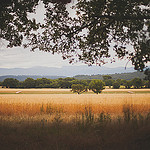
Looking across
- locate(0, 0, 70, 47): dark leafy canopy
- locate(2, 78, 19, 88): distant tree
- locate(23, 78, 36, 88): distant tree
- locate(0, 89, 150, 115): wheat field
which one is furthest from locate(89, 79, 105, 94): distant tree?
locate(2, 78, 19, 88): distant tree

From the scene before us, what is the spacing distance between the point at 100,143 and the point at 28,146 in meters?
1.98

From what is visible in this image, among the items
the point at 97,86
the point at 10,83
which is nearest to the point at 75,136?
the point at 97,86

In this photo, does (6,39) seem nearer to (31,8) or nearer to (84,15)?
(31,8)

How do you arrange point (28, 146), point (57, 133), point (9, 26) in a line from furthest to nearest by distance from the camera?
point (9, 26) < point (57, 133) < point (28, 146)

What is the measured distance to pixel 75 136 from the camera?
504 centimetres

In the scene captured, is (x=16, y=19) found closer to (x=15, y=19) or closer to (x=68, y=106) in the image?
(x=15, y=19)

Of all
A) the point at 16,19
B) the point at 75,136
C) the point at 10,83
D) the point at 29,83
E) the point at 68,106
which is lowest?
the point at 75,136

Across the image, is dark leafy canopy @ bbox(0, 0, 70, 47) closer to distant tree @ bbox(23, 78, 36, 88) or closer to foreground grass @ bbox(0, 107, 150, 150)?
foreground grass @ bbox(0, 107, 150, 150)

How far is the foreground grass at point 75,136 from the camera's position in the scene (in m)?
4.46

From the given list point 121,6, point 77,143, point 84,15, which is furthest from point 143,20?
point 77,143

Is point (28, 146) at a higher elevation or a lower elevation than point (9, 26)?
lower

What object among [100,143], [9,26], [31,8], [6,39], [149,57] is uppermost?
[31,8]

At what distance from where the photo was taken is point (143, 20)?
24.0ft

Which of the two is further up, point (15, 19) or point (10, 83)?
point (15, 19)
